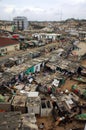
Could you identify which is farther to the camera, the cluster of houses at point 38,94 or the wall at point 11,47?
the wall at point 11,47

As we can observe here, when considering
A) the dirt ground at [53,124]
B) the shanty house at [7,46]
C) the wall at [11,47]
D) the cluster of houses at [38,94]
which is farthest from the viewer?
the wall at [11,47]

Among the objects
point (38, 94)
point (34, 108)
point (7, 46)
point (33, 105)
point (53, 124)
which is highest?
point (7, 46)

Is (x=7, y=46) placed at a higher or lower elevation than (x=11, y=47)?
higher

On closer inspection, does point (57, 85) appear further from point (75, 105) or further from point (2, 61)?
point (2, 61)

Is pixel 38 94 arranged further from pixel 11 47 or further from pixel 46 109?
pixel 11 47

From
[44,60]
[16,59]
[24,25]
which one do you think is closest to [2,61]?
[16,59]

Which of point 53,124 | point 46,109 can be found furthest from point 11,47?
point 53,124

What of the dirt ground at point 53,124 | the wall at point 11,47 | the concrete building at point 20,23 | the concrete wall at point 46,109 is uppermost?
the concrete building at point 20,23

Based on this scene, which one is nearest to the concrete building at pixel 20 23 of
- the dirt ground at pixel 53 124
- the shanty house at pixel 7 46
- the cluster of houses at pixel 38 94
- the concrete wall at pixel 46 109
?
the shanty house at pixel 7 46

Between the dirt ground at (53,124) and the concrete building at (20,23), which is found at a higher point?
the concrete building at (20,23)

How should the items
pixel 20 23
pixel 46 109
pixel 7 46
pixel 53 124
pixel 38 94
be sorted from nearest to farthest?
1. pixel 53 124
2. pixel 46 109
3. pixel 38 94
4. pixel 7 46
5. pixel 20 23

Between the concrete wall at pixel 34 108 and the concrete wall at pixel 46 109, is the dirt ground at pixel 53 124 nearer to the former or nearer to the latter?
the concrete wall at pixel 46 109
